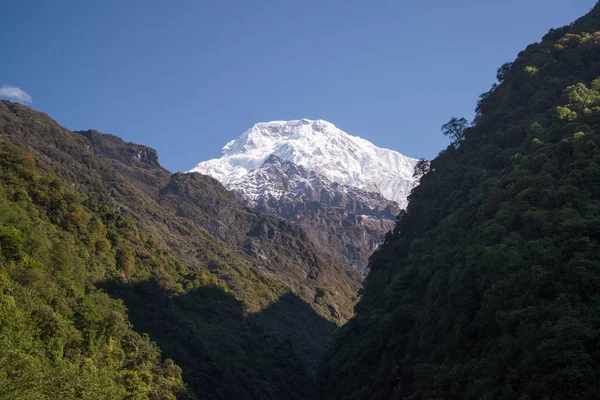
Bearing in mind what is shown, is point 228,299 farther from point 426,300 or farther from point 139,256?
point 426,300

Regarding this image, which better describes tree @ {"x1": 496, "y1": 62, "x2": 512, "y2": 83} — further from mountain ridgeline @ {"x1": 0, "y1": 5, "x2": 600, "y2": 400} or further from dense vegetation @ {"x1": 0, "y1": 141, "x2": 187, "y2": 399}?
dense vegetation @ {"x1": 0, "y1": 141, "x2": 187, "y2": 399}

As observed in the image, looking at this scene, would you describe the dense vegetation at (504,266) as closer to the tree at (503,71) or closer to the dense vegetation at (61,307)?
the tree at (503,71)

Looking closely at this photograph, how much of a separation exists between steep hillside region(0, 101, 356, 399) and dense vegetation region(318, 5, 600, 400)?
52.3 ft

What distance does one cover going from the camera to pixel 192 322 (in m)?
80.9

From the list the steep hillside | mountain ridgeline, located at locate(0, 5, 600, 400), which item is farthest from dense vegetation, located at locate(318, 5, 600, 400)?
the steep hillside

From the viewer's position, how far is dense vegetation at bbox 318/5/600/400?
31.3 metres

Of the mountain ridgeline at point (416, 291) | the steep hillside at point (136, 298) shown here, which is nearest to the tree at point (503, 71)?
the mountain ridgeline at point (416, 291)

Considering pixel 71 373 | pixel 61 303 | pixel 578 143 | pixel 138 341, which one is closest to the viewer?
pixel 71 373

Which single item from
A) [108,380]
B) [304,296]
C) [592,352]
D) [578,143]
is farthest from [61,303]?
[304,296]

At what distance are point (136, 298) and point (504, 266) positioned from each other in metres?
51.4

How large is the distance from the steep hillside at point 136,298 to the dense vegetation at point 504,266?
628 inches

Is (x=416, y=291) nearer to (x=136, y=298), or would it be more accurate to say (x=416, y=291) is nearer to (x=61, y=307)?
(x=61, y=307)

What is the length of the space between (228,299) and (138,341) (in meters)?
39.9

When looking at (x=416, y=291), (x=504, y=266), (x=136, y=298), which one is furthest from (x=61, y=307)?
(x=504, y=266)
